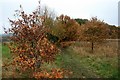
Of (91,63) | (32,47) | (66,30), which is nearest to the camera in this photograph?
(32,47)

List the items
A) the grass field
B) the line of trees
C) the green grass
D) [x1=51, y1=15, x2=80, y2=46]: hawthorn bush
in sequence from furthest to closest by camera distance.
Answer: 1. [x1=51, y1=15, x2=80, y2=46]: hawthorn bush
2. the green grass
3. the grass field
4. the line of trees

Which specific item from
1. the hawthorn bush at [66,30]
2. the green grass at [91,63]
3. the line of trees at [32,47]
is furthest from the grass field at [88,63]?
the hawthorn bush at [66,30]

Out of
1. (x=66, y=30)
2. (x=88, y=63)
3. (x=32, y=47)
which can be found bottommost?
(x=88, y=63)

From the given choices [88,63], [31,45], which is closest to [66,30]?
[88,63]

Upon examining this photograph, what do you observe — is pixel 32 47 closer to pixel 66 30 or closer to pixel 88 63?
pixel 88 63

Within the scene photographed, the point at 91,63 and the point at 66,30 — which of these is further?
the point at 66,30

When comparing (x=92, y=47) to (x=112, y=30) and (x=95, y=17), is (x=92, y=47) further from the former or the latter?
(x=112, y=30)

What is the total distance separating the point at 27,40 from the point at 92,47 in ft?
67.8

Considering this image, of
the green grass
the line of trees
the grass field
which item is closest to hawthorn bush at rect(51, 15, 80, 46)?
the grass field

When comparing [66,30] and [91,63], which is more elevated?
[66,30]

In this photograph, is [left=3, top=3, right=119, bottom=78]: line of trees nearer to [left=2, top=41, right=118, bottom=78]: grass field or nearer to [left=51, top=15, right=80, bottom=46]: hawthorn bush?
[left=2, top=41, right=118, bottom=78]: grass field

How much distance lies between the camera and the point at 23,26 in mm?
16938

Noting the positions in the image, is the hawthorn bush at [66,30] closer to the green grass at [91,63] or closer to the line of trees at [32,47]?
the green grass at [91,63]

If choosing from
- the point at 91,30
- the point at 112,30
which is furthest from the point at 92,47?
the point at 112,30
